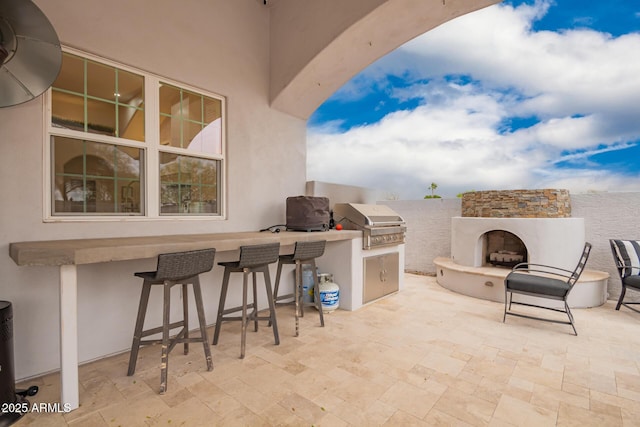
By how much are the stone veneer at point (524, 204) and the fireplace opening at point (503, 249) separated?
618 millimetres

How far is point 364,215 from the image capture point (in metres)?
4.14

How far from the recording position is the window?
2.51 metres

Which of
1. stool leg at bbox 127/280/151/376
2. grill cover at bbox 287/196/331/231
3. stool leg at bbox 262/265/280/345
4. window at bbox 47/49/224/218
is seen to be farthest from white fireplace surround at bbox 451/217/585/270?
stool leg at bbox 127/280/151/376

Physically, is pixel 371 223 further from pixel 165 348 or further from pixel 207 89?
pixel 165 348

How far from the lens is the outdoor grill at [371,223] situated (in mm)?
4102

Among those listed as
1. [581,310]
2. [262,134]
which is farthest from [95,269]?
[581,310]

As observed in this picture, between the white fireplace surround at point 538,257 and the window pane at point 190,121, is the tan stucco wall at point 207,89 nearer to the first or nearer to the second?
the window pane at point 190,121

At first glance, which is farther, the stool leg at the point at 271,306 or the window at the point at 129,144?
the stool leg at the point at 271,306

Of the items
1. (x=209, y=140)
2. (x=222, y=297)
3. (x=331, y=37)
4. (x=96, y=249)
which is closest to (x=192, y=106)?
(x=209, y=140)

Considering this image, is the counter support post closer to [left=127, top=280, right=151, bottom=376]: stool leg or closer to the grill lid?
[left=127, top=280, right=151, bottom=376]: stool leg

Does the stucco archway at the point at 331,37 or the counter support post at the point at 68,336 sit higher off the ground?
the stucco archway at the point at 331,37

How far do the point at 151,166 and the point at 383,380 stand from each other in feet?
9.71

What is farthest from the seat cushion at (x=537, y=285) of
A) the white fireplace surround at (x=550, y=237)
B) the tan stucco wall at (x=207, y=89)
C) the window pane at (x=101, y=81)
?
the window pane at (x=101, y=81)

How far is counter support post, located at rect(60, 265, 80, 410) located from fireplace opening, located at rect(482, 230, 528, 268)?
576 cm
